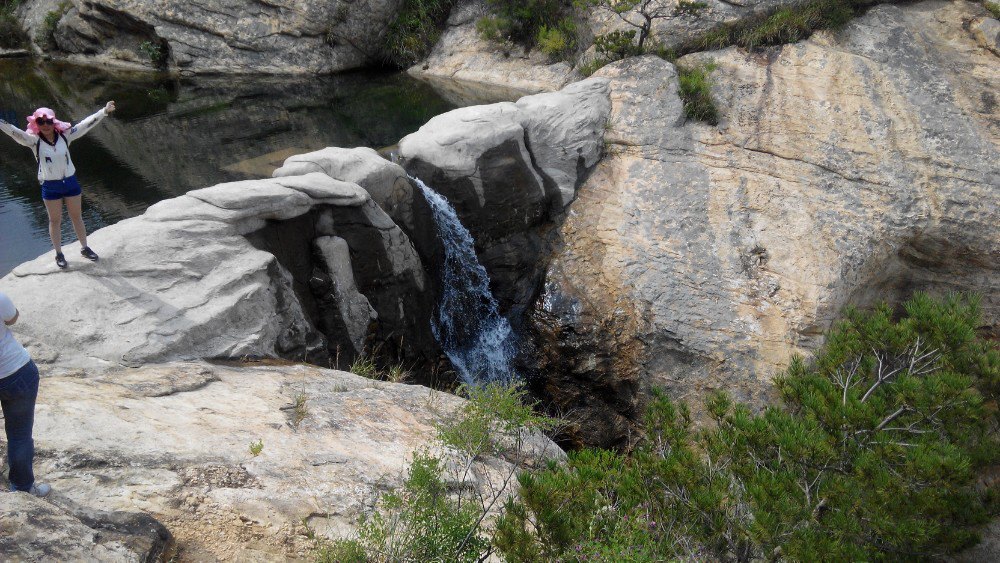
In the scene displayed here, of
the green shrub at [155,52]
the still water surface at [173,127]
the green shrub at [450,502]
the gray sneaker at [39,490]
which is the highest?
the gray sneaker at [39,490]

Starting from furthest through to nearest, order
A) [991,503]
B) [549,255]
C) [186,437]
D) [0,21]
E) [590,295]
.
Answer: [0,21]
[549,255]
[590,295]
[186,437]
[991,503]

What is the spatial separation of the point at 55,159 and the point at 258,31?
58.4 ft

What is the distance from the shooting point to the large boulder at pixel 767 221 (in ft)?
32.4

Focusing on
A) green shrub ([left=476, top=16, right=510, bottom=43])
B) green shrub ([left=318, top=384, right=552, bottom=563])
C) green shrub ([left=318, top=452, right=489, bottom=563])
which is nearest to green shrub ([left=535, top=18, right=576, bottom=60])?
green shrub ([left=476, top=16, right=510, bottom=43])

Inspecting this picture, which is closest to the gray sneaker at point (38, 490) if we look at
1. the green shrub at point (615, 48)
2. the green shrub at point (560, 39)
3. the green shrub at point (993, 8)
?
the green shrub at point (615, 48)

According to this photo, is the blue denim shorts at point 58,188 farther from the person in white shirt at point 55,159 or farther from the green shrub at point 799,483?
the green shrub at point 799,483

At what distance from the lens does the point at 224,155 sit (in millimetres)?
14359

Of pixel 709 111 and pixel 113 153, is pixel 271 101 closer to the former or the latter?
pixel 113 153

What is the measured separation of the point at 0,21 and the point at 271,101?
15.0 metres

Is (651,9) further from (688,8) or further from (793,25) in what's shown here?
(793,25)

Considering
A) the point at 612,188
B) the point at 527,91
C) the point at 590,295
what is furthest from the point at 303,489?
the point at 527,91

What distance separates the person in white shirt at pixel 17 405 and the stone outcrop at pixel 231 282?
1.94 metres

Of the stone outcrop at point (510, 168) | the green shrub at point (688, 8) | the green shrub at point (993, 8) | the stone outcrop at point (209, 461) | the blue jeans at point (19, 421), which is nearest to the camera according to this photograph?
the stone outcrop at point (209, 461)

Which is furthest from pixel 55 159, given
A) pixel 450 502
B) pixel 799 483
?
pixel 799 483
